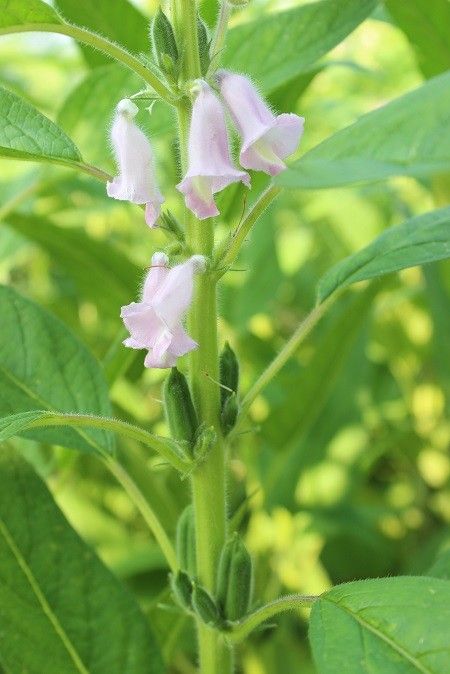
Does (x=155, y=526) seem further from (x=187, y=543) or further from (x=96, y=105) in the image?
(x=96, y=105)

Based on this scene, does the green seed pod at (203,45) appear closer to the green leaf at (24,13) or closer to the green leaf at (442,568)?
the green leaf at (24,13)

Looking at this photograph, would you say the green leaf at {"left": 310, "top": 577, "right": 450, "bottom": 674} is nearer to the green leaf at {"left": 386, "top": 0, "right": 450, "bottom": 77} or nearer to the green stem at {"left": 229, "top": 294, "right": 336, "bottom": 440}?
the green stem at {"left": 229, "top": 294, "right": 336, "bottom": 440}

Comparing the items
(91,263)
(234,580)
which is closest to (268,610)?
(234,580)

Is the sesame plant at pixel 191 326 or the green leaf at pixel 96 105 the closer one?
the sesame plant at pixel 191 326

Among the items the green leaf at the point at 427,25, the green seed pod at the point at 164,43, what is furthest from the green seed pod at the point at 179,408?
the green leaf at the point at 427,25

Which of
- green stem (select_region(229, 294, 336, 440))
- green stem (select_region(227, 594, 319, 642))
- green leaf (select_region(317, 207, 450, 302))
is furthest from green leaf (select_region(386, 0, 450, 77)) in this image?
green stem (select_region(227, 594, 319, 642))

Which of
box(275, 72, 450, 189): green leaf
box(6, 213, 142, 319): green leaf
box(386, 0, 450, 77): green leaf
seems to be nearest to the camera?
box(275, 72, 450, 189): green leaf

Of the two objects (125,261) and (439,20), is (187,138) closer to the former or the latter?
(439,20)
